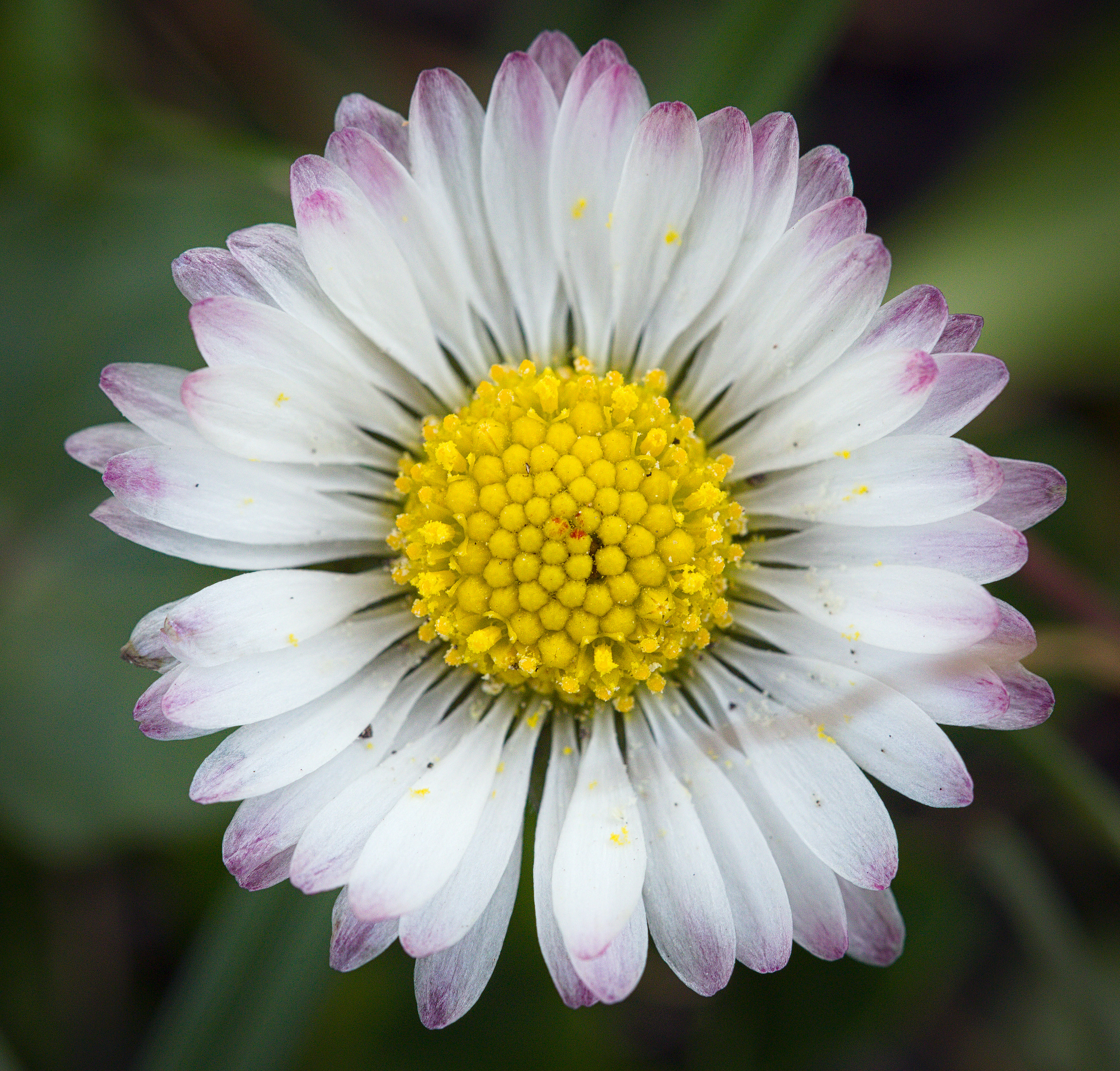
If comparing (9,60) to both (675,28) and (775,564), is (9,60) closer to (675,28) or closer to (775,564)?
(675,28)

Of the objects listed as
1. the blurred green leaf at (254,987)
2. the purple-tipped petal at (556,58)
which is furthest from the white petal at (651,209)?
the blurred green leaf at (254,987)

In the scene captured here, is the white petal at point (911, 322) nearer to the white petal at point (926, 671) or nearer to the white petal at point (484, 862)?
the white petal at point (926, 671)

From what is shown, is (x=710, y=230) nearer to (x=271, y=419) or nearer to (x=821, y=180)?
(x=821, y=180)

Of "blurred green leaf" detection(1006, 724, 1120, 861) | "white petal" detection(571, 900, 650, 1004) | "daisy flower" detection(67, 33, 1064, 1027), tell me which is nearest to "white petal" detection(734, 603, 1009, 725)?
"daisy flower" detection(67, 33, 1064, 1027)

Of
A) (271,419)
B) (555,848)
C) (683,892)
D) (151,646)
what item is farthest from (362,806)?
(271,419)

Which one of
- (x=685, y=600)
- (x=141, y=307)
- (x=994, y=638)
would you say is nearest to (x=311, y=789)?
(x=685, y=600)

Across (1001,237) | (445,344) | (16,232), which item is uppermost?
(1001,237)

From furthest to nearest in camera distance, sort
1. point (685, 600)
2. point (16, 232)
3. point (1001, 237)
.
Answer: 1. point (1001, 237)
2. point (16, 232)
3. point (685, 600)
